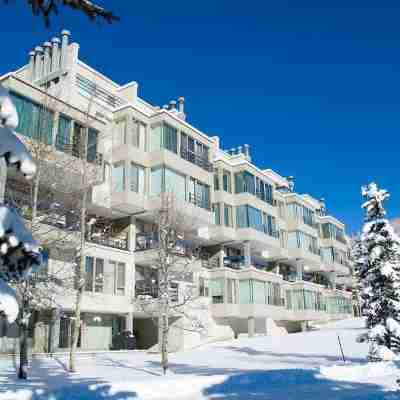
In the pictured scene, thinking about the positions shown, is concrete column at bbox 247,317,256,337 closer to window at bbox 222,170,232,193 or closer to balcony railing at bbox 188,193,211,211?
balcony railing at bbox 188,193,211,211

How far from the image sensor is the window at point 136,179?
106 feet

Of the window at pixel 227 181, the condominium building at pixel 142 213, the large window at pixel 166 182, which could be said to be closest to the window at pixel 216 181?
the condominium building at pixel 142 213

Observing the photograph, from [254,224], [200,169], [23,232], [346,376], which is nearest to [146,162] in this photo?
[200,169]

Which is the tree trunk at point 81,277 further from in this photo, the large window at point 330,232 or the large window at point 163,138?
the large window at point 330,232

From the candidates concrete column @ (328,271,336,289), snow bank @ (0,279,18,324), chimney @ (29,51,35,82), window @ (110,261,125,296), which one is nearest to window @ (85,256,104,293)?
window @ (110,261,125,296)

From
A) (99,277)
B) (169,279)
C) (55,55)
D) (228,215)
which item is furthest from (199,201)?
(55,55)

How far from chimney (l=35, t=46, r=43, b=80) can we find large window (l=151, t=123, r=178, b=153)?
32.4ft

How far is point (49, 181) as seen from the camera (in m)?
19.3

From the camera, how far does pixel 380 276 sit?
74.3 ft

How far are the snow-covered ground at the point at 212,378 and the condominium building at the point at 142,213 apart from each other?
3.70 m

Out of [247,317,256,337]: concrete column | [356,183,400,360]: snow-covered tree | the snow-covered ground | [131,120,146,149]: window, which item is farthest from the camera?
[247,317,256,337]: concrete column

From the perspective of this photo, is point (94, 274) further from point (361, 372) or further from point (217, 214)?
point (361, 372)

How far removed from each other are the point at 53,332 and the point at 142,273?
8.45 meters

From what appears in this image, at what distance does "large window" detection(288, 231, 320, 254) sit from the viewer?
51731mm
